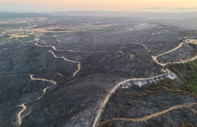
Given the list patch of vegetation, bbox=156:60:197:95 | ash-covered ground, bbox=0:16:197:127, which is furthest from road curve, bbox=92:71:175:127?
patch of vegetation, bbox=156:60:197:95

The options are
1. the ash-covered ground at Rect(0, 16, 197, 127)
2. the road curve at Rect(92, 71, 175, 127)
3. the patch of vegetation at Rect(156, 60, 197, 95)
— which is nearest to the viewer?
Answer: the road curve at Rect(92, 71, 175, 127)

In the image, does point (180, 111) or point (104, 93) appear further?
point (104, 93)

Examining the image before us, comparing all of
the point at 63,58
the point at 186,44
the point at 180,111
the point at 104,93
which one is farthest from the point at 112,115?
the point at 63,58

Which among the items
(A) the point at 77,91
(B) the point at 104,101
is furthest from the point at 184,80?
(A) the point at 77,91

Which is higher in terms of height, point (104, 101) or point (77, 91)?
point (104, 101)

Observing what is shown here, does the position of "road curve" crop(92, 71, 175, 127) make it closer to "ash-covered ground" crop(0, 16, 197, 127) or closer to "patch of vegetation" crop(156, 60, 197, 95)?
"ash-covered ground" crop(0, 16, 197, 127)

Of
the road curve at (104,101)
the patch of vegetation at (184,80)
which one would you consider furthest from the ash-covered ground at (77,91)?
the patch of vegetation at (184,80)

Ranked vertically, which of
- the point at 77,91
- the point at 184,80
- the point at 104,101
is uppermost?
the point at 104,101

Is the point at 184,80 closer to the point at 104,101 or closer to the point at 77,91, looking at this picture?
the point at 104,101

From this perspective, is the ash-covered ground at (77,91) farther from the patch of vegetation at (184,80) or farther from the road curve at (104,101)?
the patch of vegetation at (184,80)

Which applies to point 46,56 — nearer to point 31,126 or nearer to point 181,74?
point 31,126

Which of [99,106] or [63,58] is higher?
[99,106]
